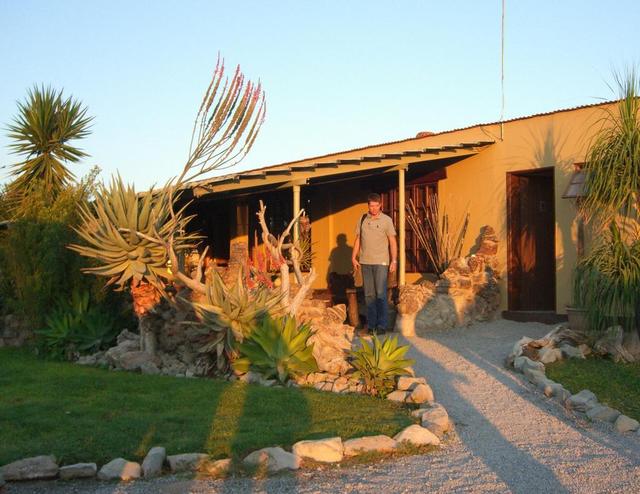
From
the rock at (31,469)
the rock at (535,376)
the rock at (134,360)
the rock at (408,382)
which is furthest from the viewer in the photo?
the rock at (134,360)

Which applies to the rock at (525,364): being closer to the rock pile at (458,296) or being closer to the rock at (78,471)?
the rock pile at (458,296)

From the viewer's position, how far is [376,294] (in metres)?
9.90

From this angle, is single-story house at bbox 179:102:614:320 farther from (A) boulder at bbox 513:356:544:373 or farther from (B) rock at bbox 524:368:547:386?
(B) rock at bbox 524:368:547:386

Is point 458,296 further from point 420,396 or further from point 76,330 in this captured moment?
point 76,330

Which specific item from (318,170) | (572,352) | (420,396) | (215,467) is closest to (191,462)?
(215,467)

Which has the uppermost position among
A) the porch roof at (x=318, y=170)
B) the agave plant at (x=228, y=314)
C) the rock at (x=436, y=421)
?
the porch roof at (x=318, y=170)

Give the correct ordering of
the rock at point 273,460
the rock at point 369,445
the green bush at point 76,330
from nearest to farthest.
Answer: the rock at point 273,460, the rock at point 369,445, the green bush at point 76,330

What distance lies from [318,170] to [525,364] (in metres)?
4.40

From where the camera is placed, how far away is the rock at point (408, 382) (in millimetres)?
6984

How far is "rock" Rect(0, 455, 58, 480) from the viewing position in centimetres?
479

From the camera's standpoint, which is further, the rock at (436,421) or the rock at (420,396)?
the rock at (420,396)

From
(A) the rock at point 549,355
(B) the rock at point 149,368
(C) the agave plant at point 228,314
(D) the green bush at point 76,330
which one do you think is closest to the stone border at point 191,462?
(C) the agave plant at point 228,314

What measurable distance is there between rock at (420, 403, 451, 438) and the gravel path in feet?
0.44

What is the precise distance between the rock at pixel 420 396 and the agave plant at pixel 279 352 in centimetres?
116
